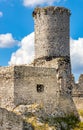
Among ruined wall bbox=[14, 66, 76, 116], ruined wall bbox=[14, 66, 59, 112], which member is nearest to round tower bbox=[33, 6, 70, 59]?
ruined wall bbox=[14, 66, 76, 116]

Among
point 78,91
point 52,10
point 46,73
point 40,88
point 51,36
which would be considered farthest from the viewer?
point 78,91

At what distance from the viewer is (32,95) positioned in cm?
4019

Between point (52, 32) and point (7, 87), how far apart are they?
7.02 meters

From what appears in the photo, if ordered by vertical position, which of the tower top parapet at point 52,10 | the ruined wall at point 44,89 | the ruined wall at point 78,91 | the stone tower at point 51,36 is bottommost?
the ruined wall at point 44,89

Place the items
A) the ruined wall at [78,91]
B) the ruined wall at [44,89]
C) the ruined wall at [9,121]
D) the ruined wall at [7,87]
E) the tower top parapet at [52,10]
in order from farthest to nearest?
the ruined wall at [78,91] < the tower top parapet at [52,10] < the ruined wall at [44,89] < the ruined wall at [7,87] < the ruined wall at [9,121]

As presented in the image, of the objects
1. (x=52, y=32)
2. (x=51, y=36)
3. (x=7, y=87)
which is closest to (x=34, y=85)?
(x=7, y=87)

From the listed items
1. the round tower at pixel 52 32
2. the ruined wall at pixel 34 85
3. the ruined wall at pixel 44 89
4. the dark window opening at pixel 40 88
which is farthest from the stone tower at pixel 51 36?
the dark window opening at pixel 40 88

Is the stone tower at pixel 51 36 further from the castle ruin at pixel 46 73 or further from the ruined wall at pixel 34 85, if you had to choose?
the ruined wall at pixel 34 85

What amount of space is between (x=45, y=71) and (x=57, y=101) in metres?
2.65

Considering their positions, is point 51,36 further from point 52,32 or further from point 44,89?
point 44,89

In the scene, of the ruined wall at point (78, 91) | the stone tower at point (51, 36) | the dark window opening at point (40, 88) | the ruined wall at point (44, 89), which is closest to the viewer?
the ruined wall at point (44, 89)

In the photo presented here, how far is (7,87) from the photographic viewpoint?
1574 inches

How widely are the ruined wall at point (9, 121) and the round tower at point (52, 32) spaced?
369 inches

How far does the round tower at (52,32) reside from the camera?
43750 millimetres
